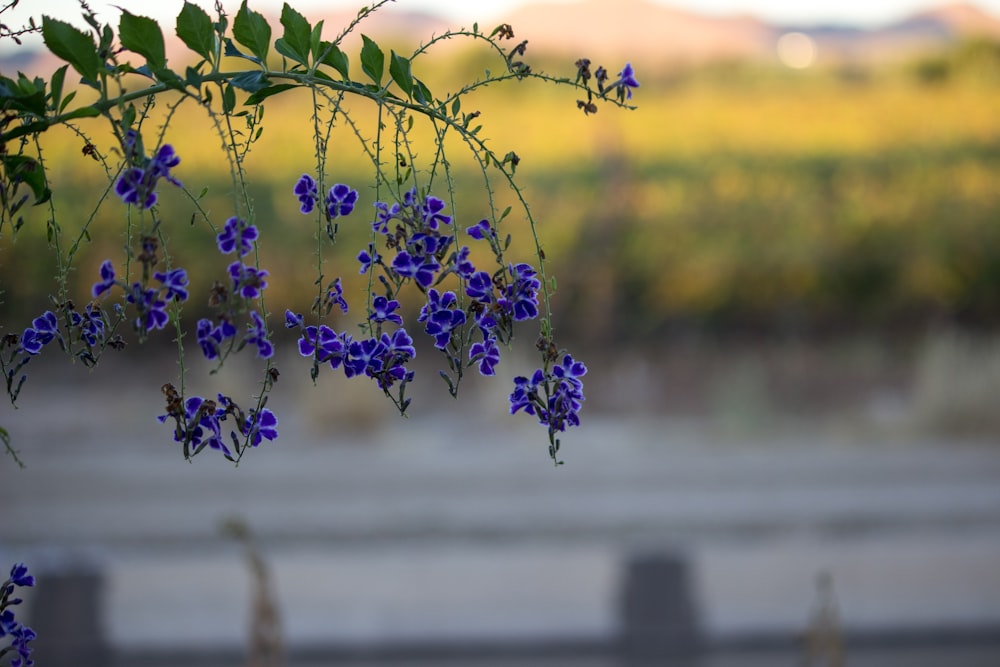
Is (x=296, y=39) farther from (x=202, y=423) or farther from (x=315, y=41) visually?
(x=202, y=423)

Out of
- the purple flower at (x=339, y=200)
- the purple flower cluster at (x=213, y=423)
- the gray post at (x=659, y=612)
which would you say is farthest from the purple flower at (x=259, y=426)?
the gray post at (x=659, y=612)

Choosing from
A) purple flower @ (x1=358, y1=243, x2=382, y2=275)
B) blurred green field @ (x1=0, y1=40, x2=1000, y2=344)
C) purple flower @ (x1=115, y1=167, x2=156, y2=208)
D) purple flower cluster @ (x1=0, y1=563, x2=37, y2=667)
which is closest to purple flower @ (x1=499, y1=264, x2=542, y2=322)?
purple flower @ (x1=358, y1=243, x2=382, y2=275)

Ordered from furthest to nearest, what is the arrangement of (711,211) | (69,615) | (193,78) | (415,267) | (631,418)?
(711,211) < (631,418) < (69,615) < (415,267) < (193,78)

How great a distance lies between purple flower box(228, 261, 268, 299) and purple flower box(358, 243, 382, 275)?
0.39ft

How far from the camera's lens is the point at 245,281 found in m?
0.94

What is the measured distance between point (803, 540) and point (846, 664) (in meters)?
1.63

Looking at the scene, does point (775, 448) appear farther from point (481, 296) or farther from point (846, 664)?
point (481, 296)

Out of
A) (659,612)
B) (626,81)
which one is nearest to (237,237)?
(626,81)

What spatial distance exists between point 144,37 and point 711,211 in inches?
334

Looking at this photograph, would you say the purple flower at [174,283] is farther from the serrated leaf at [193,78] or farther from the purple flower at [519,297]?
the purple flower at [519,297]

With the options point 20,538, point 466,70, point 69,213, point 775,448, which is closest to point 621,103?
point 20,538

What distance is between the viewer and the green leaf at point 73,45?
98cm

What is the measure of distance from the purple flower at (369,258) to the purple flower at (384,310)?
0.11ft

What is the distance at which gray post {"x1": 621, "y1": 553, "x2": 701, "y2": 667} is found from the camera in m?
3.09
